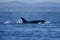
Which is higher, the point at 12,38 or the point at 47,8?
the point at 12,38

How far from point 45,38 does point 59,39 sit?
78 centimetres

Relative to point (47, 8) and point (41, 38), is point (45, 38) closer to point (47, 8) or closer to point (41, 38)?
point (41, 38)

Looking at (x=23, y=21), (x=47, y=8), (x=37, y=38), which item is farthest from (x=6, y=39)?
(x=47, y=8)

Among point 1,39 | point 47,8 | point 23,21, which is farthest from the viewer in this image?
point 47,8

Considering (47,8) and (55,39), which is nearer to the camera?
(55,39)

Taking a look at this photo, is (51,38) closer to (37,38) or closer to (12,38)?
(37,38)

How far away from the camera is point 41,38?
18703 millimetres

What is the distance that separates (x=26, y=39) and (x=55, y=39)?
5.26 feet

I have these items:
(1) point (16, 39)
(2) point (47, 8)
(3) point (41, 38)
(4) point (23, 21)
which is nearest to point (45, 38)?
(3) point (41, 38)

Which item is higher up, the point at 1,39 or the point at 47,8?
the point at 1,39

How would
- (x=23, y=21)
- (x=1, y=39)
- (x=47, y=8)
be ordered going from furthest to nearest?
(x=47, y=8)
(x=23, y=21)
(x=1, y=39)

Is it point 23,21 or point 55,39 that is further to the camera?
point 23,21

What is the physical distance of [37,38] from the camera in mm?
18922

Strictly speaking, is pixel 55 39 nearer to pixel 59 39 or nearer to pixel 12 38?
pixel 59 39
